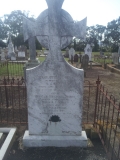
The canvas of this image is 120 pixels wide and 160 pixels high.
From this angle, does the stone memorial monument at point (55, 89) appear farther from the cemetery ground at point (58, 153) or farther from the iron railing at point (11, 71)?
the iron railing at point (11, 71)

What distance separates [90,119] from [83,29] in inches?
113

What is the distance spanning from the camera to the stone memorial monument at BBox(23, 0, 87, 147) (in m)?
3.10

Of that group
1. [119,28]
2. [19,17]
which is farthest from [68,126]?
[119,28]

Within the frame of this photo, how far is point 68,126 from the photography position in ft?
11.9

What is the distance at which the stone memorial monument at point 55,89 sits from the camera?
3.10m

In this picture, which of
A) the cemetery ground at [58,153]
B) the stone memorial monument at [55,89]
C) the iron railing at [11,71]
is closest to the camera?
the stone memorial monument at [55,89]

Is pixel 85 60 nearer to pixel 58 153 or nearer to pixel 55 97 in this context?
pixel 55 97

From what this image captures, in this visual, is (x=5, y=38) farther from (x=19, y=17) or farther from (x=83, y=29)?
(x=83, y=29)

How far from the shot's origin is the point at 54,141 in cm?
358

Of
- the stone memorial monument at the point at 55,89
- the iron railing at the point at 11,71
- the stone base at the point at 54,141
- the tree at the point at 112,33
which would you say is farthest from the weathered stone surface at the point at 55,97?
the tree at the point at 112,33

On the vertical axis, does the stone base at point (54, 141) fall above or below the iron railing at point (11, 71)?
below

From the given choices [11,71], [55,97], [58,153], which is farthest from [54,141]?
[11,71]

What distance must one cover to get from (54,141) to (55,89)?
1187mm

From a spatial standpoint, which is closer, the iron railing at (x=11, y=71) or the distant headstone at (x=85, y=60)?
the iron railing at (x=11, y=71)
